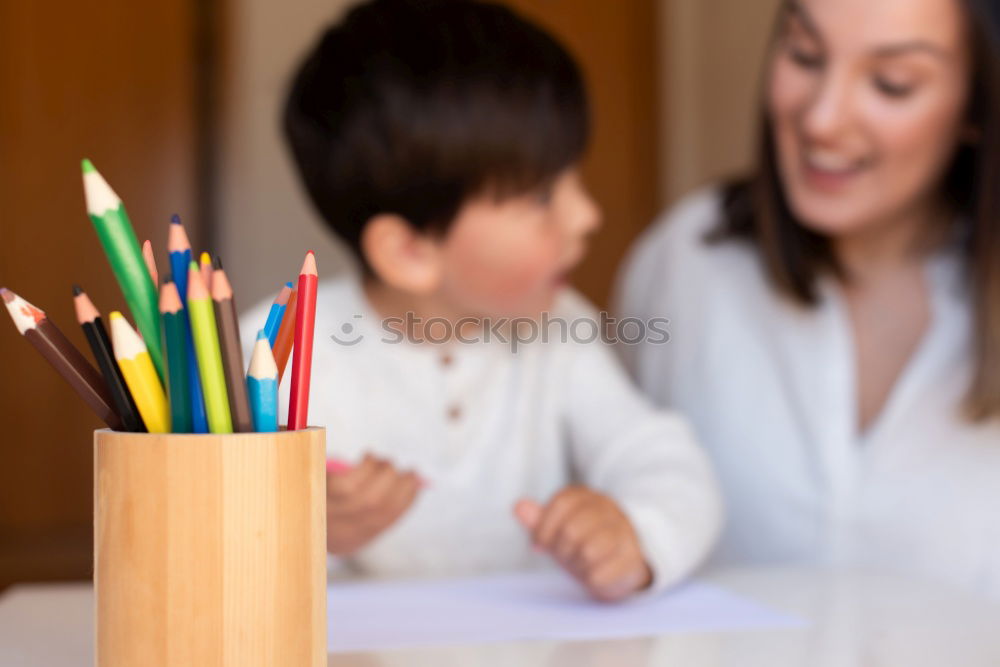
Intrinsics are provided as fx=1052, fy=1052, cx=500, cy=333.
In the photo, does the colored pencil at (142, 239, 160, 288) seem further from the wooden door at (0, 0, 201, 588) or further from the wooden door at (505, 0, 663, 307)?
the wooden door at (505, 0, 663, 307)

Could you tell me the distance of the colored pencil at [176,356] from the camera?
38 centimetres

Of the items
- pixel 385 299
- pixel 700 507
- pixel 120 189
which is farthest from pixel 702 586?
pixel 120 189

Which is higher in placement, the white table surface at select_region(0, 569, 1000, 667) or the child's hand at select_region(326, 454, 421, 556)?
the child's hand at select_region(326, 454, 421, 556)

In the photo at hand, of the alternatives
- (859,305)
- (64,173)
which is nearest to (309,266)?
(859,305)

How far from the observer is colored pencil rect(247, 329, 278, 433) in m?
0.40

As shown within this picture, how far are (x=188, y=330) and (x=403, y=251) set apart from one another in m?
0.47

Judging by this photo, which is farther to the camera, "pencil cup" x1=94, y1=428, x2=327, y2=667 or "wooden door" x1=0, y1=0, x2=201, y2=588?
"wooden door" x1=0, y1=0, x2=201, y2=588

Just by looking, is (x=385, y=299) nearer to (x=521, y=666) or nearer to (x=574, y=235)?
(x=574, y=235)

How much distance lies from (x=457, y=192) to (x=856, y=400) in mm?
478

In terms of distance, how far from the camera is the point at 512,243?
2.78 ft

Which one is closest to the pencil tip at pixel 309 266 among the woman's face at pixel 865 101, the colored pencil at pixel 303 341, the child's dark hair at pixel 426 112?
the colored pencil at pixel 303 341

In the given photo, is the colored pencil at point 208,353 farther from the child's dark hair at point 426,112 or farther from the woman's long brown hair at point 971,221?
the woman's long brown hair at point 971,221

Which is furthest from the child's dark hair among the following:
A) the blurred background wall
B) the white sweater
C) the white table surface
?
the blurred background wall

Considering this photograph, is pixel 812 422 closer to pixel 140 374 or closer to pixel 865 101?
pixel 865 101
